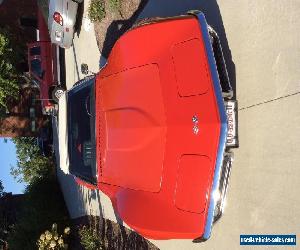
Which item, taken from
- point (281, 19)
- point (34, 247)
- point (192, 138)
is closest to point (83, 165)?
point (192, 138)

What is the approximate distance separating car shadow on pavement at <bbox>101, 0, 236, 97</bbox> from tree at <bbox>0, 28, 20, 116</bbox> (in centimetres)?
353

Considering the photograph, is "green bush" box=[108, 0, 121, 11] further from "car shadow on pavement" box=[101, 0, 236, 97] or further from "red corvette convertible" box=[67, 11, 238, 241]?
"red corvette convertible" box=[67, 11, 238, 241]

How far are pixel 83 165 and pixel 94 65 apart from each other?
4.41 meters

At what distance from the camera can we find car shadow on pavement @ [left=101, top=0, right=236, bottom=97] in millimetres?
7613

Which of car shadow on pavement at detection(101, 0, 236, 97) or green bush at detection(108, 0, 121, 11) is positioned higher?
green bush at detection(108, 0, 121, 11)

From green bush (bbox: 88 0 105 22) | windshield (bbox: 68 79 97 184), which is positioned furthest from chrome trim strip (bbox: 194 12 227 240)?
green bush (bbox: 88 0 105 22)

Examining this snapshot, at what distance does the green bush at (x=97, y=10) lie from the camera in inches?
439

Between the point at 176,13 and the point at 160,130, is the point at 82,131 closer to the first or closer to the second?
the point at 160,130

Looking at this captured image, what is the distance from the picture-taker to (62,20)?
12.5 meters

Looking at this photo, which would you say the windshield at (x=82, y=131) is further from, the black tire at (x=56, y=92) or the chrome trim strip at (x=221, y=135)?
the black tire at (x=56, y=92)

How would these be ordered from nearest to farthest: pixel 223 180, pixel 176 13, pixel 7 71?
pixel 223 180 < pixel 176 13 < pixel 7 71

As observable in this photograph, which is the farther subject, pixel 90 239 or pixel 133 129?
pixel 90 239

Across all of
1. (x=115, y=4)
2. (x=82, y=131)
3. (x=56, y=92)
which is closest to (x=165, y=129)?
(x=82, y=131)

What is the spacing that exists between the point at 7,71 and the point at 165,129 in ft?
27.4
